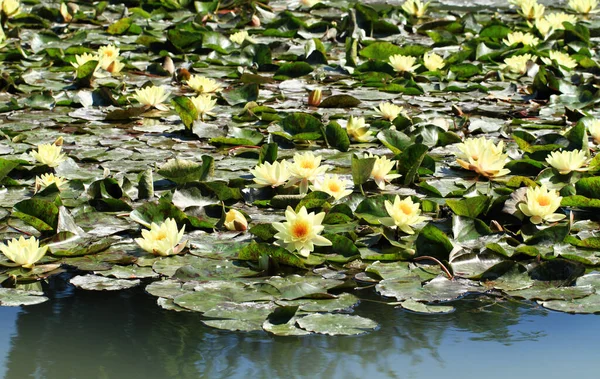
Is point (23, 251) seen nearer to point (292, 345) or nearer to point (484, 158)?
point (292, 345)

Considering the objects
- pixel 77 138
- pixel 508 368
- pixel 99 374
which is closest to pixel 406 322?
pixel 508 368

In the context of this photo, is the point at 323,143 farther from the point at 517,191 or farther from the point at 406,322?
the point at 406,322

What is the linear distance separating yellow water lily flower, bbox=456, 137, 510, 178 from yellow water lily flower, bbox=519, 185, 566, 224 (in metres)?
0.44

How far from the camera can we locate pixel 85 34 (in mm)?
6031

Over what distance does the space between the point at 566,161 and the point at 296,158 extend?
0.99 metres

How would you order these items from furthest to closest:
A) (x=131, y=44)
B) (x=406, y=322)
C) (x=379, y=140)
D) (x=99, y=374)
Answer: (x=131, y=44), (x=379, y=140), (x=406, y=322), (x=99, y=374)

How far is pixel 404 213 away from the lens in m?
2.88

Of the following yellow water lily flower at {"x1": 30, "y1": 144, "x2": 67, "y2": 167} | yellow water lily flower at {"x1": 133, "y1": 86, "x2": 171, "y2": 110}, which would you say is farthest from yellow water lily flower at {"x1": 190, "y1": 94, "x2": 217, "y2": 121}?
yellow water lily flower at {"x1": 30, "y1": 144, "x2": 67, "y2": 167}

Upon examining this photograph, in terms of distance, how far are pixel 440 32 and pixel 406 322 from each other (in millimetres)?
4089

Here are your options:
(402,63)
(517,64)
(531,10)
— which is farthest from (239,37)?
(531,10)

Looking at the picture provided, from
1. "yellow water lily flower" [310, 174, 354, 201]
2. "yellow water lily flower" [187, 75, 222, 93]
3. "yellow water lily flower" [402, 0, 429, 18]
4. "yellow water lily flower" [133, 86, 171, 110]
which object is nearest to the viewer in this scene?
"yellow water lily flower" [310, 174, 354, 201]

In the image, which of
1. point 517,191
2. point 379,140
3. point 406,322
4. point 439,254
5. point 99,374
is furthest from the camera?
point 379,140

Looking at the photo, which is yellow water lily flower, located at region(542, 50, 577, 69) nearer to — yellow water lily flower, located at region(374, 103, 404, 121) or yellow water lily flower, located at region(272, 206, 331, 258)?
yellow water lily flower, located at region(374, 103, 404, 121)

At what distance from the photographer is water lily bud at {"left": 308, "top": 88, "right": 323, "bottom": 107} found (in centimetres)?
452
